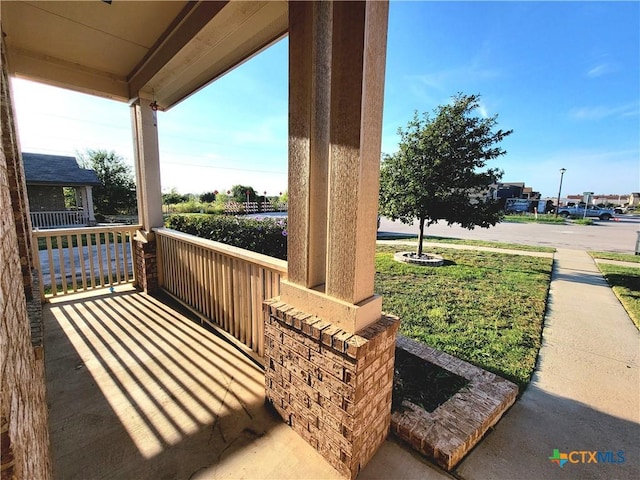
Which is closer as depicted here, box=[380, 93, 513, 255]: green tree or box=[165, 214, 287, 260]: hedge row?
box=[165, 214, 287, 260]: hedge row

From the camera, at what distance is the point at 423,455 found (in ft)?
5.46

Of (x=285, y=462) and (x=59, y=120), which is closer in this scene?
(x=285, y=462)

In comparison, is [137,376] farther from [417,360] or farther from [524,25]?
[524,25]

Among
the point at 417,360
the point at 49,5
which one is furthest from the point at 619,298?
the point at 49,5

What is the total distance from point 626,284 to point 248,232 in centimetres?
710

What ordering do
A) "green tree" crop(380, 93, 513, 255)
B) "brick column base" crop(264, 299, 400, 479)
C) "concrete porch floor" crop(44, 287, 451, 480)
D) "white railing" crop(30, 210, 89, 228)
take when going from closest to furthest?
"brick column base" crop(264, 299, 400, 479) → "concrete porch floor" crop(44, 287, 451, 480) → "green tree" crop(380, 93, 513, 255) → "white railing" crop(30, 210, 89, 228)

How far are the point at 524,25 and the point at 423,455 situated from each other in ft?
21.3

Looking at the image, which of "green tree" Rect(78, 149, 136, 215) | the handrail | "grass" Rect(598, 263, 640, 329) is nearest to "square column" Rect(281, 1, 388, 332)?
the handrail

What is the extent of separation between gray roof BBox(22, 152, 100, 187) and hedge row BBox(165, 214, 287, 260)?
16941 mm

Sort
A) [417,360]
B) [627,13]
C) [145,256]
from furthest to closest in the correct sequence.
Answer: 1. [145,256]
2. [627,13]
3. [417,360]

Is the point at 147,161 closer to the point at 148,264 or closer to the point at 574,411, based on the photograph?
the point at 148,264

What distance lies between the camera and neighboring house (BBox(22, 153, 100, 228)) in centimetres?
1447

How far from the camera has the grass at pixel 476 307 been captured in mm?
2791

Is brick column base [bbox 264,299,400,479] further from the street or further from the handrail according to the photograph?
the street
